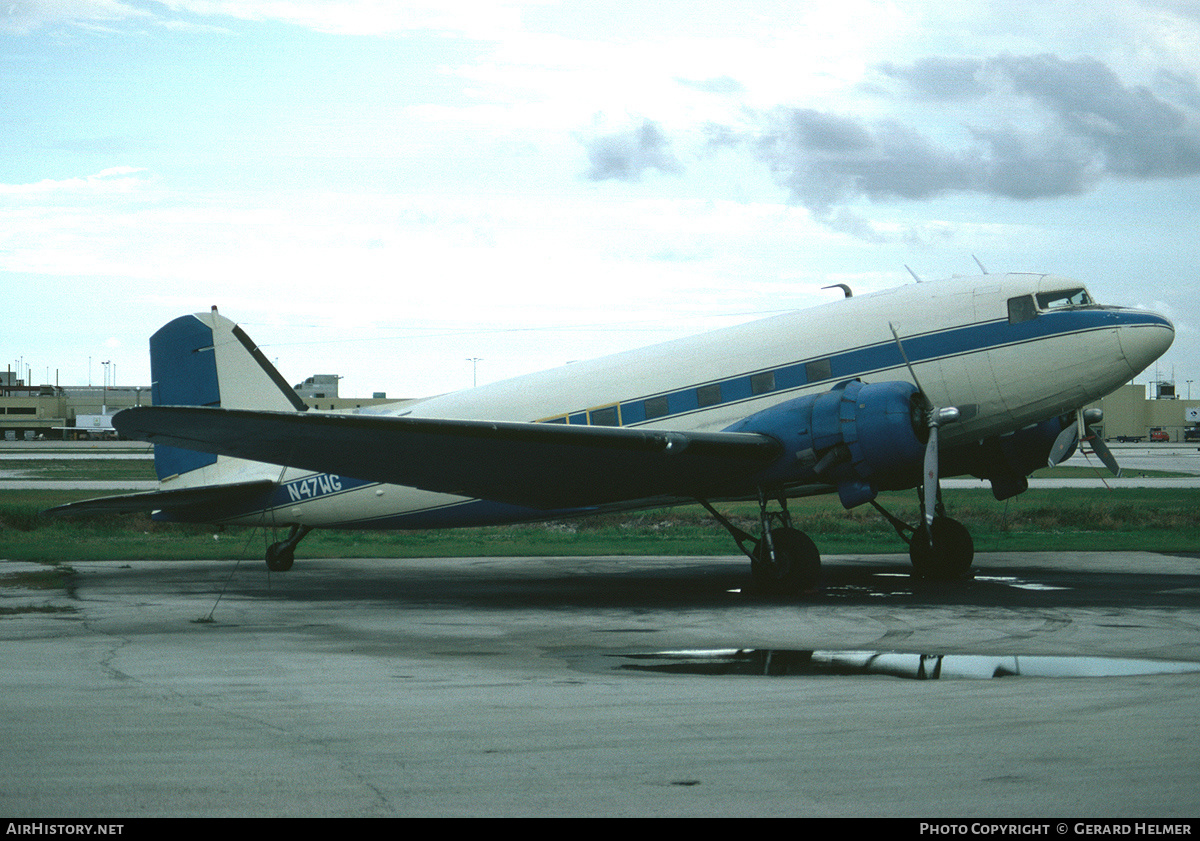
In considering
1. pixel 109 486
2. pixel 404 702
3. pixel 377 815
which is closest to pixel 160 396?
pixel 404 702

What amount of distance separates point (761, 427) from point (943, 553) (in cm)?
446

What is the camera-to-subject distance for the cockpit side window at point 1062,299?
1612cm

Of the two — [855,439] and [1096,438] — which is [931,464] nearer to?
[855,439]

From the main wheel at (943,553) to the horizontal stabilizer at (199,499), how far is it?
11484mm

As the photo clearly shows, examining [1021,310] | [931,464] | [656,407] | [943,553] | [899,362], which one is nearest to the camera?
[931,464]

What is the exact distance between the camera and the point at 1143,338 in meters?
15.7

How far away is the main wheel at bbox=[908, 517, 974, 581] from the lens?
17.9 metres

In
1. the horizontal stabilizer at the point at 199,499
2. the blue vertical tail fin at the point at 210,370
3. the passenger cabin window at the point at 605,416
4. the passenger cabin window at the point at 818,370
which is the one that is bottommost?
the horizontal stabilizer at the point at 199,499

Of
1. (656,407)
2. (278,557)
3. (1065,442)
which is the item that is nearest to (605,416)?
(656,407)

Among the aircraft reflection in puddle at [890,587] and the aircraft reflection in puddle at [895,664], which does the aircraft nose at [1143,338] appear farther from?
the aircraft reflection in puddle at [895,664]

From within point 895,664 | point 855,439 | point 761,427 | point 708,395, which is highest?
point 708,395

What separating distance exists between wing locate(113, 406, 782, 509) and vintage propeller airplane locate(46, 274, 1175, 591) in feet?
0.14

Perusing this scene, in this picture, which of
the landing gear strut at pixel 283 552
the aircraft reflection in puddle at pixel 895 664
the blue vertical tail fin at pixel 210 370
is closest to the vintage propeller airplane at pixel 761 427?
the landing gear strut at pixel 283 552
